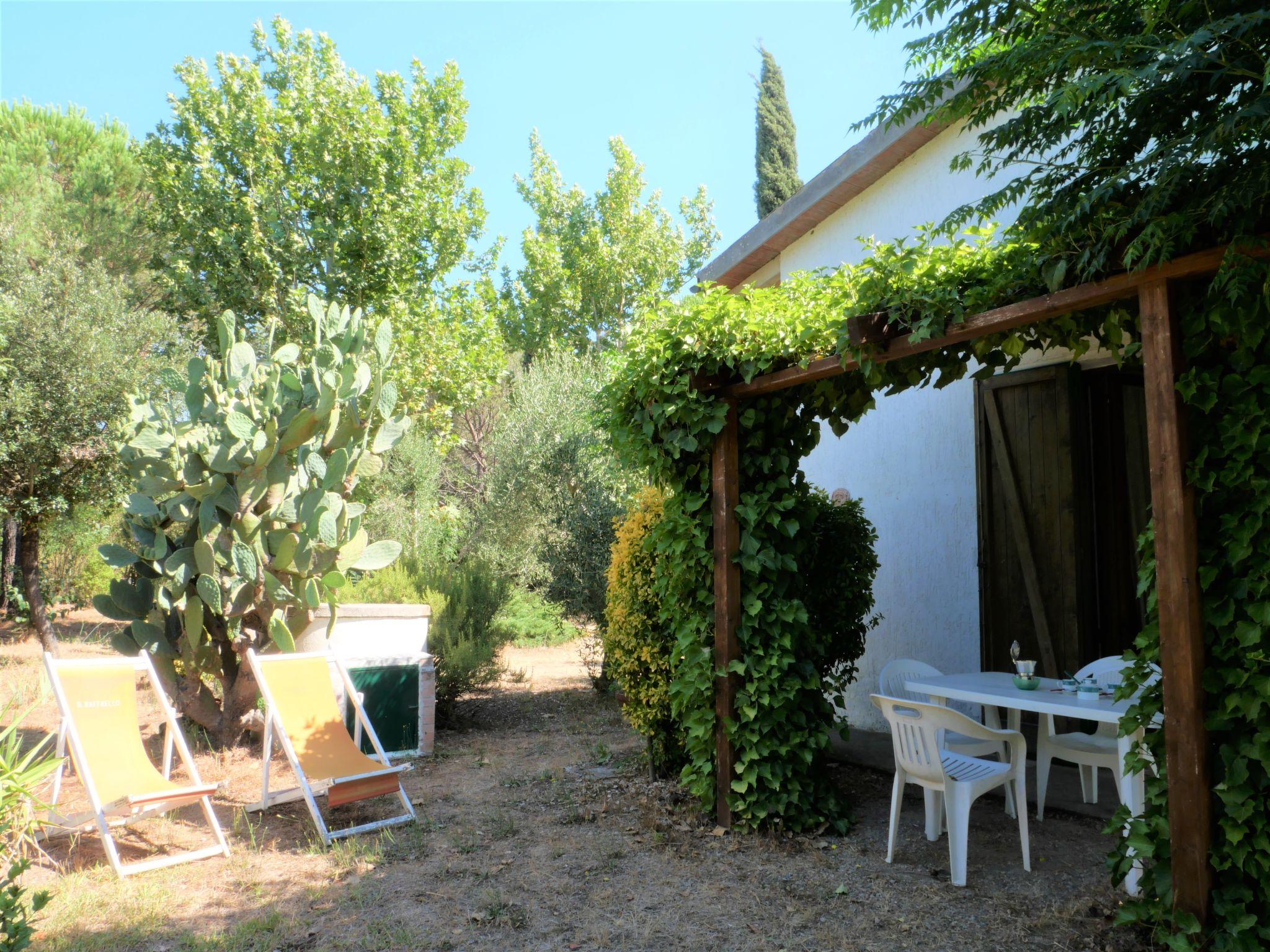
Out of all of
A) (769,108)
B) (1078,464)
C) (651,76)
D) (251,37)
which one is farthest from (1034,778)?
(769,108)

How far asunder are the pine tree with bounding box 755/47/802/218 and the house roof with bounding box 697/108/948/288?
12.8 meters

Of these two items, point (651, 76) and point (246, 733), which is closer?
point (246, 733)

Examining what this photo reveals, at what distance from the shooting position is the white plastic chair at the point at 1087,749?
13.8 feet

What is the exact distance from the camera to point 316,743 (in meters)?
5.04

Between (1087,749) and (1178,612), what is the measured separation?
71.0 inches

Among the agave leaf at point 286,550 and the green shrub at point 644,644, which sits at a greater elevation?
the agave leaf at point 286,550

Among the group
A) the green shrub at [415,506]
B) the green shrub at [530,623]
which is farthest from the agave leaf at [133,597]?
the green shrub at [530,623]

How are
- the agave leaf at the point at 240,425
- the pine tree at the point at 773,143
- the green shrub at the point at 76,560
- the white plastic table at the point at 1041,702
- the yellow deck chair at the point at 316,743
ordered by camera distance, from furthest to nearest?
the pine tree at the point at 773,143 → the green shrub at the point at 76,560 → the agave leaf at the point at 240,425 → the yellow deck chair at the point at 316,743 → the white plastic table at the point at 1041,702

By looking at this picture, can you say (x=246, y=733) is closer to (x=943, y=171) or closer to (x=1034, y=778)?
(x=1034, y=778)

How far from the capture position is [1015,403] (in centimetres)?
580

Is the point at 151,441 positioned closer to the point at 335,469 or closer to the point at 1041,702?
the point at 335,469

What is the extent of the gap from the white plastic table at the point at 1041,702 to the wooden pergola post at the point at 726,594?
38.0 inches

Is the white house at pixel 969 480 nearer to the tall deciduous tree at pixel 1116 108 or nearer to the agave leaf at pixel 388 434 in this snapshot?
the tall deciduous tree at pixel 1116 108

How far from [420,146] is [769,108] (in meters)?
9.25
